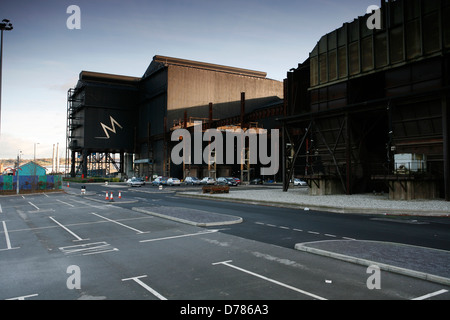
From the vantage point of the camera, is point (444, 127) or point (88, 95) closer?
point (444, 127)

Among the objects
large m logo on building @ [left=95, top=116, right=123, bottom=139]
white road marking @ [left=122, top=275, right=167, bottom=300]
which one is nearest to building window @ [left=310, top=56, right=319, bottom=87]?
white road marking @ [left=122, top=275, right=167, bottom=300]

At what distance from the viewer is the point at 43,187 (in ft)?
153

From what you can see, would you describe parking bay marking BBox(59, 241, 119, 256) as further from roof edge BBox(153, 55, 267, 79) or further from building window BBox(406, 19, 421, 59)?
roof edge BBox(153, 55, 267, 79)

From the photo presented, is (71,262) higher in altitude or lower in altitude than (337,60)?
lower

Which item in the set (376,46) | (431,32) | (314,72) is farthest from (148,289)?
(314,72)

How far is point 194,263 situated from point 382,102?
25640 millimetres

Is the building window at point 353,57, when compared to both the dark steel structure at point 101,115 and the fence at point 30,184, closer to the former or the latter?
the fence at point 30,184

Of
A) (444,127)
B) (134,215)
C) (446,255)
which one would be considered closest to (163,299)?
(446,255)

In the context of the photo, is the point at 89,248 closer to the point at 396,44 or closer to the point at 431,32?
the point at 431,32

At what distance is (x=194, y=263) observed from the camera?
8836mm

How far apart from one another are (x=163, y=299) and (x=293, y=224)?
10.2m

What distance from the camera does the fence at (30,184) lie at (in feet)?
142

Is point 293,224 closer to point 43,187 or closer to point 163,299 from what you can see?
point 163,299
